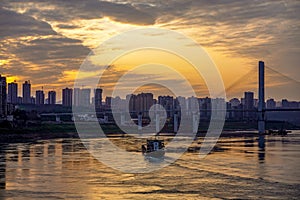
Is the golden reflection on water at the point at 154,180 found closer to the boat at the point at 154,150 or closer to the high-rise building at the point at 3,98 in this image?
the boat at the point at 154,150

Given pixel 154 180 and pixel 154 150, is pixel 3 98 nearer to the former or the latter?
pixel 154 150

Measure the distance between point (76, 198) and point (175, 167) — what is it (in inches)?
354

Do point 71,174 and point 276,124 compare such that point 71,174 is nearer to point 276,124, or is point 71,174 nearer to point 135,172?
point 135,172

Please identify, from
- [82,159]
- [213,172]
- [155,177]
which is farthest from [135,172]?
[82,159]

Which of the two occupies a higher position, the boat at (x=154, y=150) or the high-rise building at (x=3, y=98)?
the high-rise building at (x=3, y=98)

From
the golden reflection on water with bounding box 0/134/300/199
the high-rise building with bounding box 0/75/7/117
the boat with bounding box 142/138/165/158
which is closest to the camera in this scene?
the golden reflection on water with bounding box 0/134/300/199

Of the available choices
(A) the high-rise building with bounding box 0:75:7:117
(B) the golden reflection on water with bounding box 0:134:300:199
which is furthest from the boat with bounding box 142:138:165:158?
(A) the high-rise building with bounding box 0:75:7:117

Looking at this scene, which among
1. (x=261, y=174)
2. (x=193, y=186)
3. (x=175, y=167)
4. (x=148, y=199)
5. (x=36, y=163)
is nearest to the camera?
(x=148, y=199)

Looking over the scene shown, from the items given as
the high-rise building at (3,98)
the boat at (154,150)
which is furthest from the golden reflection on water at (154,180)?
the high-rise building at (3,98)

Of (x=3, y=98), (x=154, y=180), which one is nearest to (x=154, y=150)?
Result: (x=154, y=180)

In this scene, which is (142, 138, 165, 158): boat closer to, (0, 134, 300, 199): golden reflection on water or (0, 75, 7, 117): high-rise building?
(0, 134, 300, 199): golden reflection on water

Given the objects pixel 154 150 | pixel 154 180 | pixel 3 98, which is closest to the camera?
pixel 154 180

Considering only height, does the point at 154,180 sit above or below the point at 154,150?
below

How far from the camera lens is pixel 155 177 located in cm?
2044
